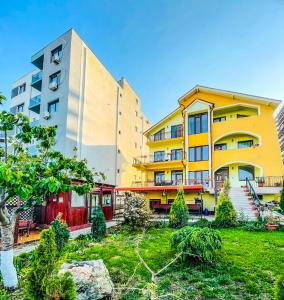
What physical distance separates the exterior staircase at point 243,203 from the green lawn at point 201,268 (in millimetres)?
5028

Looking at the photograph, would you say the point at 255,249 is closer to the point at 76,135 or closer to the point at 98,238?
the point at 98,238

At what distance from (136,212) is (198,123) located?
564 inches

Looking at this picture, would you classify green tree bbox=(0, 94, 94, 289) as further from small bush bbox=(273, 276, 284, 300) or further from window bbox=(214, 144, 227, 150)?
window bbox=(214, 144, 227, 150)

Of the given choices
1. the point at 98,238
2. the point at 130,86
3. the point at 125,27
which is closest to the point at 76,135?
the point at 125,27

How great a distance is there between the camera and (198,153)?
73.5ft

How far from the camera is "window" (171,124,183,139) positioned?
2474 centimetres

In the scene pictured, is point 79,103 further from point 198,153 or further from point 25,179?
point 25,179

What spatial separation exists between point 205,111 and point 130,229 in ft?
50.8

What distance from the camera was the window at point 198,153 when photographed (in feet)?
71.9

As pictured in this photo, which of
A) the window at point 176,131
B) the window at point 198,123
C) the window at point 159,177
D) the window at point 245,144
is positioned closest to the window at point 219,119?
the window at point 198,123

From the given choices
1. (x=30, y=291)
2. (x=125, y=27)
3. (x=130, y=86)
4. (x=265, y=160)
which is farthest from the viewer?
(x=130, y=86)

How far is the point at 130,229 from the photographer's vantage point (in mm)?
11695

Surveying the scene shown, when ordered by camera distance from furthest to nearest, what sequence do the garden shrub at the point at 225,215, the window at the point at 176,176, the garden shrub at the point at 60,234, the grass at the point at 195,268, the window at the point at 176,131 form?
the window at the point at 176,131 → the window at the point at 176,176 → the garden shrub at the point at 225,215 → the garden shrub at the point at 60,234 → the grass at the point at 195,268

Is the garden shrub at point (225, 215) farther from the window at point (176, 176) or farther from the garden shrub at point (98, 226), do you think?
the window at point (176, 176)
